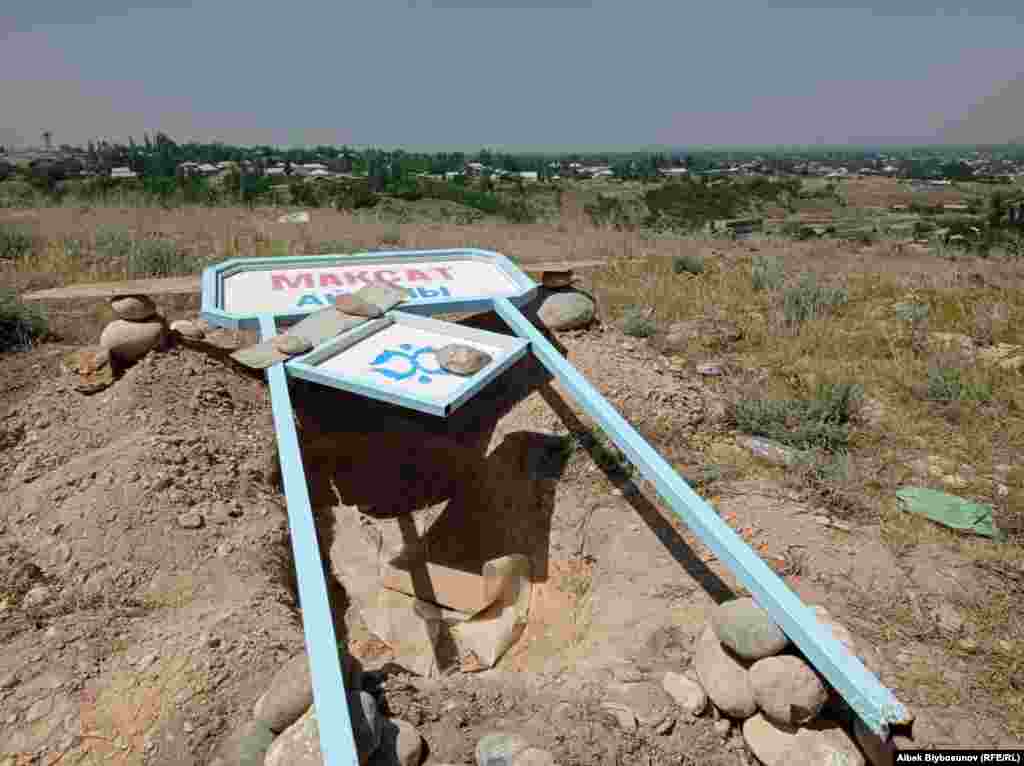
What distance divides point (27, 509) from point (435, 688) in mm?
2335

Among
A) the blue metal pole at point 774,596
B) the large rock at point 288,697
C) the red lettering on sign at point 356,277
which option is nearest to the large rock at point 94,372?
the red lettering on sign at point 356,277

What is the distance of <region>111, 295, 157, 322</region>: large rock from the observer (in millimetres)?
3980

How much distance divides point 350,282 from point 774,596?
3161 millimetres

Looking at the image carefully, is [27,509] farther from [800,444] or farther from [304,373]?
[800,444]

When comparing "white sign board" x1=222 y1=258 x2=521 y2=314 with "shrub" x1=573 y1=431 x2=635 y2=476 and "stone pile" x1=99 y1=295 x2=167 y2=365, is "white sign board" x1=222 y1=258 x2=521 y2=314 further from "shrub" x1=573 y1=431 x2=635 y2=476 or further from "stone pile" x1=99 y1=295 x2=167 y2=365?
"shrub" x1=573 y1=431 x2=635 y2=476

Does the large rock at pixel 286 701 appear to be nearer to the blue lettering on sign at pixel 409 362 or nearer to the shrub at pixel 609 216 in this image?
the blue lettering on sign at pixel 409 362

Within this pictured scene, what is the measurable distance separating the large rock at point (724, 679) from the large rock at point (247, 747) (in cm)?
134

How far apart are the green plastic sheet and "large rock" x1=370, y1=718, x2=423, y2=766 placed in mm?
2443

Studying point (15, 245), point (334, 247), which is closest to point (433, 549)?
point (334, 247)

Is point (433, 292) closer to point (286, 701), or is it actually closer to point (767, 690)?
point (286, 701)

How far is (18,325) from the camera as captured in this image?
15.0 feet

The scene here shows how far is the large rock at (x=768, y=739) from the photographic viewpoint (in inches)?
71.6

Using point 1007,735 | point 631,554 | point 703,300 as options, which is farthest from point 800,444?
point 703,300

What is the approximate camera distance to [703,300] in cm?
580
